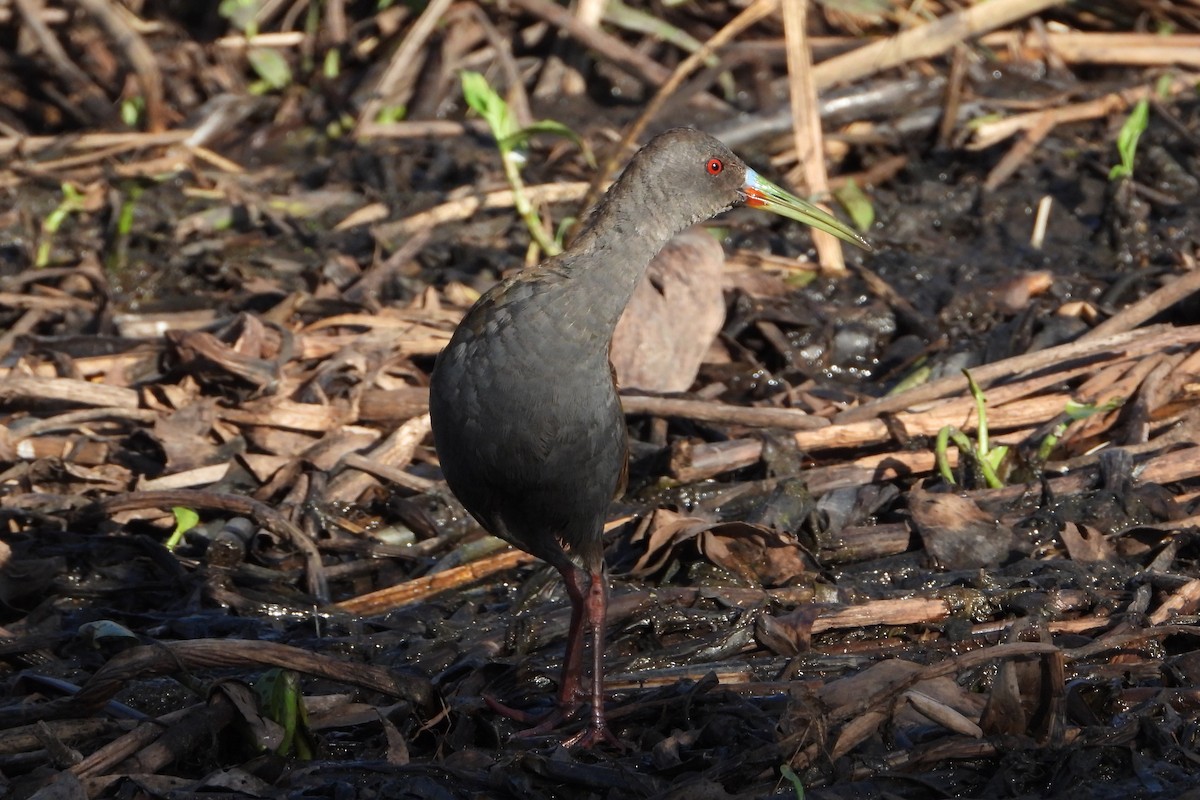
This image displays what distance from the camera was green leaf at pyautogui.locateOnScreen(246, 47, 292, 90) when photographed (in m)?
9.25

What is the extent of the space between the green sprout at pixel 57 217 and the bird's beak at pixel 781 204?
463 centimetres

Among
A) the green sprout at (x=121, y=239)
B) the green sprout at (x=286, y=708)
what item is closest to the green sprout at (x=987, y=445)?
the green sprout at (x=286, y=708)

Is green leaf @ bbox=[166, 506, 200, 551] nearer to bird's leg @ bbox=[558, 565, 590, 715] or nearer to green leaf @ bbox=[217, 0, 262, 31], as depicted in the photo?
bird's leg @ bbox=[558, 565, 590, 715]

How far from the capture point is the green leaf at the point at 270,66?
925 cm

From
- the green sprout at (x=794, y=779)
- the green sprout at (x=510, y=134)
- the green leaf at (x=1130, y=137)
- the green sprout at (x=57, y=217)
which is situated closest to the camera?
the green sprout at (x=794, y=779)

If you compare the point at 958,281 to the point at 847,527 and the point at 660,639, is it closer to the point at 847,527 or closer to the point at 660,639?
the point at 847,527

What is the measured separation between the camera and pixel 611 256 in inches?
157

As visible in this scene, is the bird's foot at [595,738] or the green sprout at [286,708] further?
the bird's foot at [595,738]

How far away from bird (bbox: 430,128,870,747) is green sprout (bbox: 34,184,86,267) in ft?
14.3

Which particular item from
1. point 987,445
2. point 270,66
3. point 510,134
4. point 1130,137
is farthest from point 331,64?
point 987,445

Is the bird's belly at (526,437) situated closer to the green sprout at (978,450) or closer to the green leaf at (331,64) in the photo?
the green sprout at (978,450)

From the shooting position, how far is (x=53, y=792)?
351 centimetres

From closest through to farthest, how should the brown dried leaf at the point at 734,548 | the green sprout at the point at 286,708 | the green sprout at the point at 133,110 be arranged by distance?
1. the green sprout at the point at 286,708
2. the brown dried leaf at the point at 734,548
3. the green sprout at the point at 133,110

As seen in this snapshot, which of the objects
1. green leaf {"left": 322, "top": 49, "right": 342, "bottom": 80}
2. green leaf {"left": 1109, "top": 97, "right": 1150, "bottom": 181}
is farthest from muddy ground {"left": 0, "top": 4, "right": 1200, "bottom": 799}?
green leaf {"left": 1109, "top": 97, "right": 1150, "bottom": 181}
